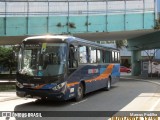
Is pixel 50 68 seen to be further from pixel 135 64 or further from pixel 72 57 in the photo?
pixel 135 64

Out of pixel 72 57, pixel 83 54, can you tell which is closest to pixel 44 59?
pixel 72 57

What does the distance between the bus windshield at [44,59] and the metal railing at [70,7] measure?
20.6 meters

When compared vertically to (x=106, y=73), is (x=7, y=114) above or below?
below

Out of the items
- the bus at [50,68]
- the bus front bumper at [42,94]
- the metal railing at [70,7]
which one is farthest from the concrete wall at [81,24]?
the bus front bumper at [42,94]

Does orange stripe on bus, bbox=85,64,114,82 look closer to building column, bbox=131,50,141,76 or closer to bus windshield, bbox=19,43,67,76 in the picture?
bus windshield, bbox=19,43,67,76

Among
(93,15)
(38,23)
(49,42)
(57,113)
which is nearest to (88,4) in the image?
(93,15)

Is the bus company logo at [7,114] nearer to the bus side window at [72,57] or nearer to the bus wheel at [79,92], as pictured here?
the bus side window at [72,57]

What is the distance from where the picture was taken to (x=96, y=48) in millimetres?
19422

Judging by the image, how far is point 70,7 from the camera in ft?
115

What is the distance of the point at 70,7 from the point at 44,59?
21486 mm

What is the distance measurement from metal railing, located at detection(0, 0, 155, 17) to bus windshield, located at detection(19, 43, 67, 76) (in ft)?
67.5

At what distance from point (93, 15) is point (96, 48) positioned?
642 inches

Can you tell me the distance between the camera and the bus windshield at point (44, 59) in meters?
14.2

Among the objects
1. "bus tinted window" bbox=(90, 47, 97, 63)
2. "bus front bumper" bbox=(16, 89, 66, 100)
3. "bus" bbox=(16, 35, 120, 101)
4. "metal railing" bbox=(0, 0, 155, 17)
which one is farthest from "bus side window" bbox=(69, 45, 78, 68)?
"metal railing" bbox=(0, 0, 155, 17)
